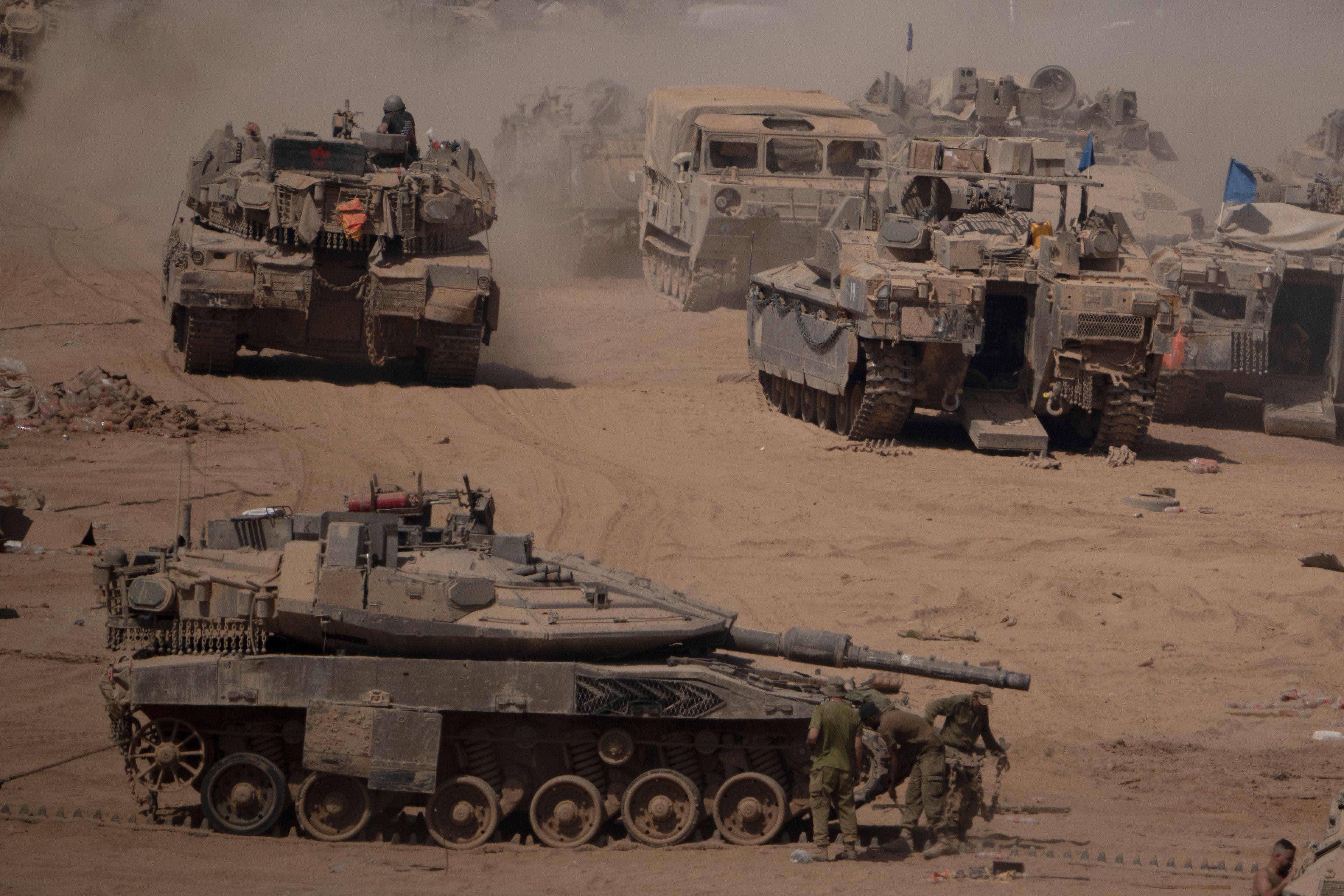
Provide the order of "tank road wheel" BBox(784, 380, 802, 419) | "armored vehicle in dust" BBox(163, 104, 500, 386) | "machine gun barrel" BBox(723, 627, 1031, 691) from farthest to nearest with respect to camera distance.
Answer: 1. "tank road wheel" BBox(784, 380, 802, 419)
2. "armored vehicle in dust" BBox(163, 104, 500, 386)
3. "machine gun barrel" BBox(723, 627, 1031, 691)

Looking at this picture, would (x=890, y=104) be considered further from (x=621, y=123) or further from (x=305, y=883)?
(x=305, y=883)

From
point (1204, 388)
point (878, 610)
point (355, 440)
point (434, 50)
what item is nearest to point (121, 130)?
point (434, 50)

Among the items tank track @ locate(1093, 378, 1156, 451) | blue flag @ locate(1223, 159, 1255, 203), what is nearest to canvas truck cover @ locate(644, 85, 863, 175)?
blue flag @ locate(1223, 159, 1255, 203)

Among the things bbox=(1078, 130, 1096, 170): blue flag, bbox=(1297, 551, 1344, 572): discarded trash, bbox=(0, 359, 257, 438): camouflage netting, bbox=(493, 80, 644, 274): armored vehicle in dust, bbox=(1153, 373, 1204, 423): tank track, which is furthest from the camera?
bbox=(493, 80, 644, 274): armored vehicle in dust

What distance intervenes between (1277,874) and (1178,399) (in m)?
12.2

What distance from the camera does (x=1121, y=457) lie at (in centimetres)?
1508

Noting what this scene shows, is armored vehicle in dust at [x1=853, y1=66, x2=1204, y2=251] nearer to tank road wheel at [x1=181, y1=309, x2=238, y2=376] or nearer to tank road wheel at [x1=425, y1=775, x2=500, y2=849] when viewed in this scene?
tank road wheel at [x1=181, y1=309, x2=238, y2=376]

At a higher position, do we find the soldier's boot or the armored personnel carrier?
the armored personnel carrier

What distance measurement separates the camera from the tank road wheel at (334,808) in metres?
7.46

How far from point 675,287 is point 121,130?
51.8ft

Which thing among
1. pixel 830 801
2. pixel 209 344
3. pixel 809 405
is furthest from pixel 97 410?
pixel 830 801

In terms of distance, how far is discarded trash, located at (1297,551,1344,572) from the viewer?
11.9m

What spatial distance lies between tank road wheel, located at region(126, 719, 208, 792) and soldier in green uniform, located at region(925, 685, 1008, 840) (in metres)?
3.34

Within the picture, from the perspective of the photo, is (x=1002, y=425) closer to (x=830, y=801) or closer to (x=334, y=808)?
(x=830, y=801)
